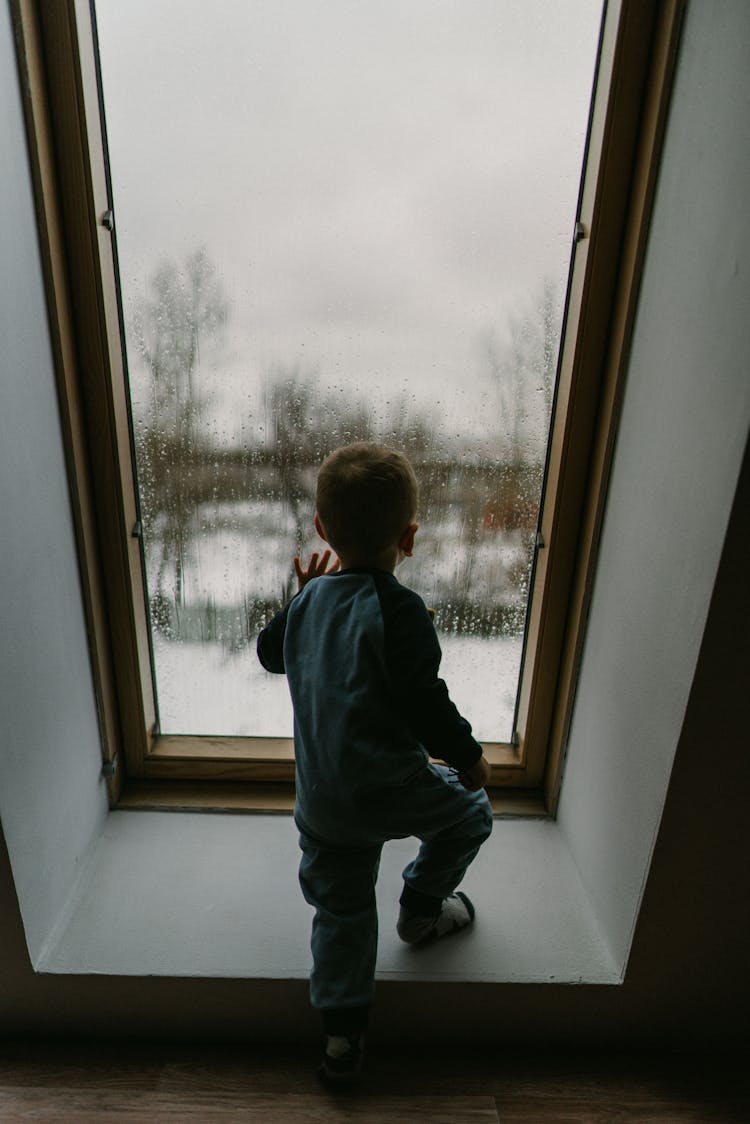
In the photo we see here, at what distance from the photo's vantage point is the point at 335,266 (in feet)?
3.63

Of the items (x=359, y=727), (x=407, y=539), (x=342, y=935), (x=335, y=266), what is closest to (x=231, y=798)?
(x=342, y=935)

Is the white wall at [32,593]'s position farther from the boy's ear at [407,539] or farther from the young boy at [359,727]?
the boy's ear at [407,539]

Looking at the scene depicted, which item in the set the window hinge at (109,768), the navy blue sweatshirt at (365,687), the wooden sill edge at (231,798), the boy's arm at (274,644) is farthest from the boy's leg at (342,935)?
the window hinge at (109,768)

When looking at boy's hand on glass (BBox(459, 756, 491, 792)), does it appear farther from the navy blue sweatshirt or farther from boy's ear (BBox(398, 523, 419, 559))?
boy's ear (BBox(398, 523, 419, 559))

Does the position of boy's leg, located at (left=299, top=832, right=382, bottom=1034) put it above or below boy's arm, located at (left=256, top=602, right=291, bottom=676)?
below

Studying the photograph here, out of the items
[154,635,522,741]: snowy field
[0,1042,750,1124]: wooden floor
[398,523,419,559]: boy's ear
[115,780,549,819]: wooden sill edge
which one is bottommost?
[0,1042,750,1124]: wooden floor

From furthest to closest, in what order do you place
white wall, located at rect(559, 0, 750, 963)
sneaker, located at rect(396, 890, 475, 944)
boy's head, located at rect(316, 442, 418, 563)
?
sneaker, located at rect(396, 890, 475, 944)
boy's head, located at rect(316, 442, 418, 563)
white wall, located at rect(559, 0, 750, 963)

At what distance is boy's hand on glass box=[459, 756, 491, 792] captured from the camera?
1021 millimetres

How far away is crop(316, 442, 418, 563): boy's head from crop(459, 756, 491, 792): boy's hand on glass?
317mm

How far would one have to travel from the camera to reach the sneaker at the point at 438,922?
1.15m

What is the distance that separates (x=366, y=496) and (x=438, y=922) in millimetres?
673

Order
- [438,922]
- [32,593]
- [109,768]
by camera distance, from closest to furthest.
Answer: [32,593] → [438,922] → [109,768]

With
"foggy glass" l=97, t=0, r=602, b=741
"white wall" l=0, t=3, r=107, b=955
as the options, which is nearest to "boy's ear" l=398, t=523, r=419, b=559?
"foggy glass" l=97, t=0, r=602, b=741

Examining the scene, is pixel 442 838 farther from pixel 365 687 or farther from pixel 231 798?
pixel 231 798
